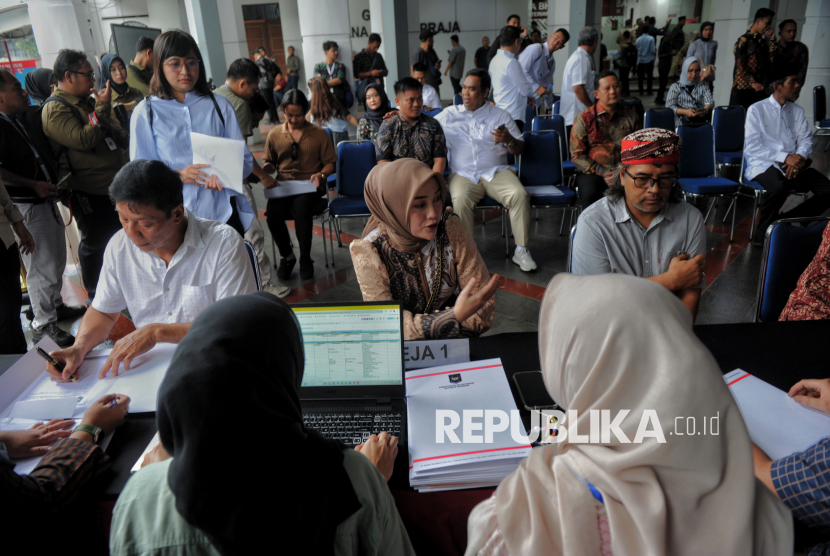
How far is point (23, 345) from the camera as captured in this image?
2.61m

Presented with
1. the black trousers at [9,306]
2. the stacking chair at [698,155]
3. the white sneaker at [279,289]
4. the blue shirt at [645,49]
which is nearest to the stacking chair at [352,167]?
the white sneaker at [279,289]

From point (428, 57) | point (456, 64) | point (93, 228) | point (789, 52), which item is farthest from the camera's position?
point (456, 64)

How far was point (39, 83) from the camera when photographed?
15.3 feet

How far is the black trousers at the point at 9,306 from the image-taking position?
2531 mm

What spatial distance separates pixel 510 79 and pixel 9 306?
18.0 feet

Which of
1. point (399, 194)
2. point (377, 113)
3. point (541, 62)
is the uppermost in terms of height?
point (541, 62)

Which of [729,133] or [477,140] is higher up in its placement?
[477,140]

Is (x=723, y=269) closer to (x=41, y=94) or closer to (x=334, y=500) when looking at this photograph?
(x=334, y=500)

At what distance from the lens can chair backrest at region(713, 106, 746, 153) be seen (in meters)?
5.04

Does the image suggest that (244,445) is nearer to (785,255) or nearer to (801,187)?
(785,255)

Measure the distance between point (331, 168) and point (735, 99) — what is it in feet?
19.9

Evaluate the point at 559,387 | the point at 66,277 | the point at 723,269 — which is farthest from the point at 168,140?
the point at 723,269

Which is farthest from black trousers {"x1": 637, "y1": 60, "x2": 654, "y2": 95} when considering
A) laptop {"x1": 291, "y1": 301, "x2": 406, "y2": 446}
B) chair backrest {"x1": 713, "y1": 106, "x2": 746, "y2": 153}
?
laptop {"x1": 291, "y1": 301, "x2": 406, "y2": 446}

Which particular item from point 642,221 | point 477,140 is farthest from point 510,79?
point 642,221
